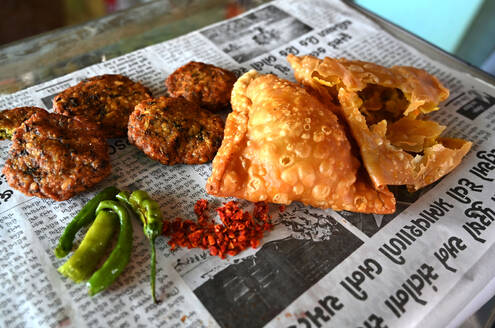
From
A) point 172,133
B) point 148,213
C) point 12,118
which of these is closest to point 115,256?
point 148,213

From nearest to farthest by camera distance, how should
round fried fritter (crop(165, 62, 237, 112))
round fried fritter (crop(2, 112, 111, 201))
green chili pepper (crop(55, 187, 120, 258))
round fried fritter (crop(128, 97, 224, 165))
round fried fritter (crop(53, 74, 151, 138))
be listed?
green chili pepper (crop(55, 187, 120, 258)), round fried fritter (crop(2, 112, 111, 201)), round fried fritter (crop(128, 97, 224, 165)), round fried fritter (crop(53, 74, 151, 138)), round fried fritter (crop(165, 62, 237, 112))

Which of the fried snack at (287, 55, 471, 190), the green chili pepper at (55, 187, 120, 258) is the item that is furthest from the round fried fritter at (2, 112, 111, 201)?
the fried snack at (287, 55, 471, 190)

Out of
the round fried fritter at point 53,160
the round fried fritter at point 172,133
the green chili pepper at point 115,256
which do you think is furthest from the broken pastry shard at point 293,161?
the round fried fritter at point 53,160

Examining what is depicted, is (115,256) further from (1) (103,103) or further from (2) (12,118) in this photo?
(2) (12,118)

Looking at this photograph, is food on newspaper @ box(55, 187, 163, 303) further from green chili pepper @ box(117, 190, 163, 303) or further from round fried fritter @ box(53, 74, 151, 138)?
round fried fritter @ box(53, 74, 151, 138)

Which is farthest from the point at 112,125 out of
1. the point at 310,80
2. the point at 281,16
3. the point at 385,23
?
the point at 385,23

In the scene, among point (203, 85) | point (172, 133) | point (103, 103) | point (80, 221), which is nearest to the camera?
point (80, 221)
